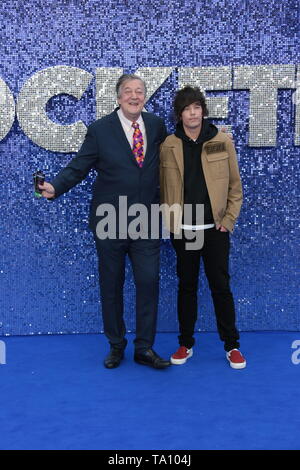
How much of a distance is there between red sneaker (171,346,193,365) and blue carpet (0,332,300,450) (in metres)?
0.04

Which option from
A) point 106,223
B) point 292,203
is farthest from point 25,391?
point 292,203

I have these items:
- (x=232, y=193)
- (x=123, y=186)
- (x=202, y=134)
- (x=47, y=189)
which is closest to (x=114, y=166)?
(x=123, y=186)

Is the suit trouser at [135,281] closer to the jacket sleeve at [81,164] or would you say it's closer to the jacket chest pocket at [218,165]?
the jacket sleeve at [81,164]

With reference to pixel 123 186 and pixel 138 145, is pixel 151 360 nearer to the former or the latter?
pixel 123 186

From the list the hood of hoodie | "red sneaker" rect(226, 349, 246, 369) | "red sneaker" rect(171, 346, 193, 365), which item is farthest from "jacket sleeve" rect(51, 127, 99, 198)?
"red sneaker" rect(226, 349, 246, 369)

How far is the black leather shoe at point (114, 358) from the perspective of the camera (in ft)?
11.2

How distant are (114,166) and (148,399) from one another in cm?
127

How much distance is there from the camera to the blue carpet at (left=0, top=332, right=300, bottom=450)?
2.57 meters

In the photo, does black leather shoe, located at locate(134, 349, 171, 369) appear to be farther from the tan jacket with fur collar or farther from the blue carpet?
the tan jacket with fur collar

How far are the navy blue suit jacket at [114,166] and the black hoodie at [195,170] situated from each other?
19 cm

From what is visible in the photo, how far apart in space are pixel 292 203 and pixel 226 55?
107 cm

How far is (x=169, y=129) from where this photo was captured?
389 centimetres

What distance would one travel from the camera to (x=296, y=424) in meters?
2.68

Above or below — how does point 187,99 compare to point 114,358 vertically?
above
